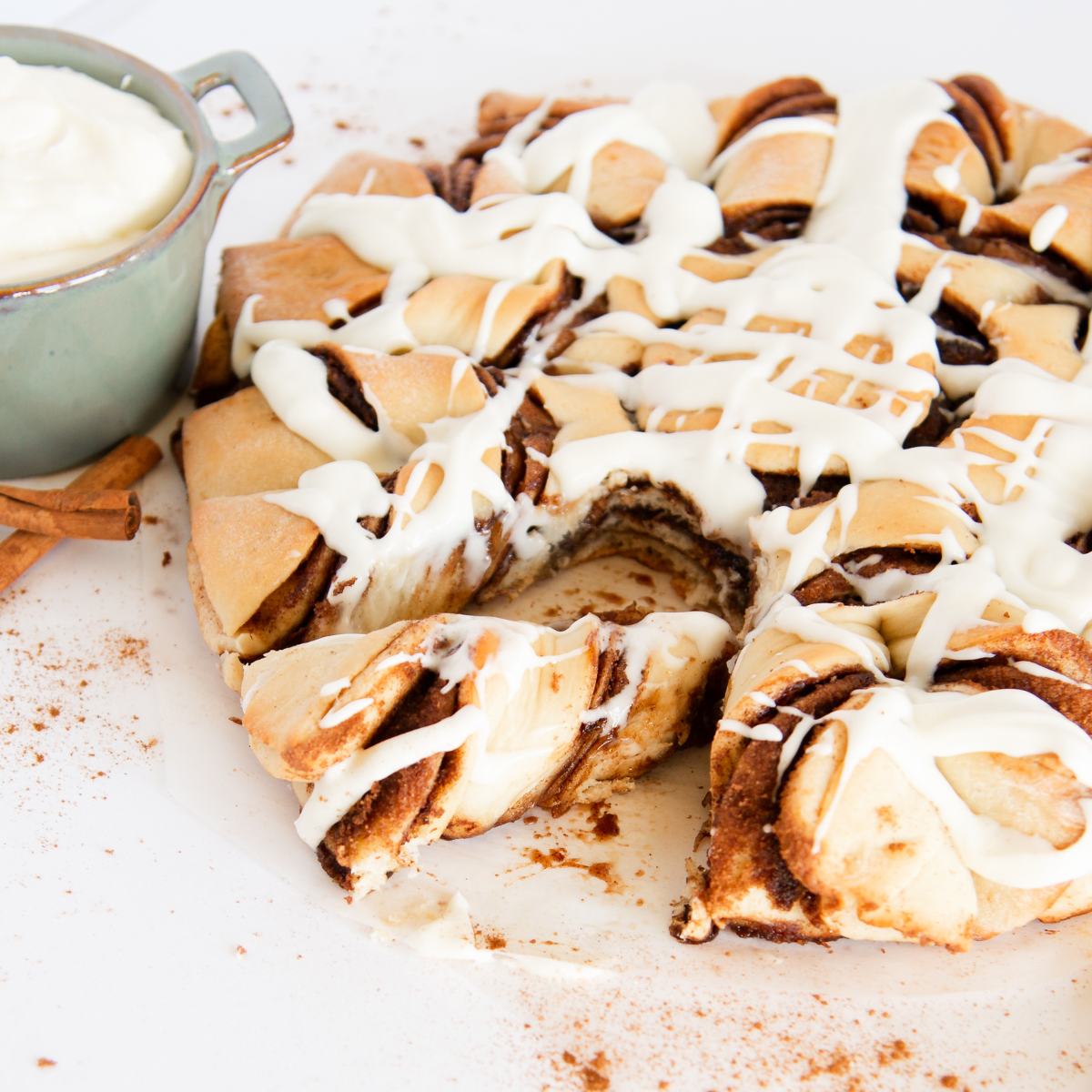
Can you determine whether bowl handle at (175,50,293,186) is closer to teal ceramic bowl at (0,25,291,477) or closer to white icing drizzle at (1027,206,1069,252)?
teal ceramic bowl at (0,25,291,477)

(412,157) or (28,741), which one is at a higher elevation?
(412,157)

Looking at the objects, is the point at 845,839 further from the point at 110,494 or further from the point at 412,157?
the point at 412,157

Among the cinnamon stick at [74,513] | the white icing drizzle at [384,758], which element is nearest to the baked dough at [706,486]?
the white icing drizzle at [384,758]

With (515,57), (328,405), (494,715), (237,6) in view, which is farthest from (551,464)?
(237,6)


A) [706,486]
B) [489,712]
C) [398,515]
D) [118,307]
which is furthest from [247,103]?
[489,712]

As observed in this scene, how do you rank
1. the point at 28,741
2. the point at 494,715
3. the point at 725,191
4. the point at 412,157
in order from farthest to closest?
the point at 412,157, the point at 725,191, the point at 28,741, the point at 494,715

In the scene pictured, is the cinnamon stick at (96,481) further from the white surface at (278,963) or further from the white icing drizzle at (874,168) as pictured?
the white icing drizzle at (874,168)

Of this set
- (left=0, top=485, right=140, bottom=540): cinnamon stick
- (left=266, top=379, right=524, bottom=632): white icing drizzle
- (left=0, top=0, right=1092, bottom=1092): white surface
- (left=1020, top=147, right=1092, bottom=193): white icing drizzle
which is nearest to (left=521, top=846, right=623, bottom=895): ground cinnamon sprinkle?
(left=0, top=0, right=1092, bottom=1092): white surface
